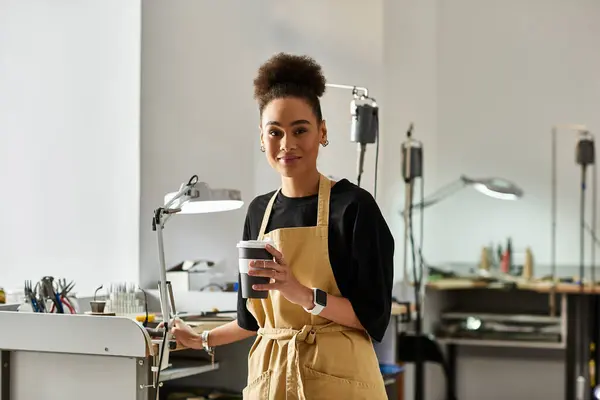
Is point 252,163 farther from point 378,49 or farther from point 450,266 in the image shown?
point 450,266

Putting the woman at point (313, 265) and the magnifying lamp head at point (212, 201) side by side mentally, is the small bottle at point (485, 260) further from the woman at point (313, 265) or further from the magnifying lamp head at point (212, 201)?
the woman at point (313, 265)

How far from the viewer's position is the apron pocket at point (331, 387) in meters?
1.42

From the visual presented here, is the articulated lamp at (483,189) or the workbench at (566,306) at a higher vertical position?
the articulated lamp at (483,189)

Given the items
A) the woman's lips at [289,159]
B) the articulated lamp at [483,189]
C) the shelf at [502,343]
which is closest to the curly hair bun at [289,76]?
the woman's lips at [289,159]

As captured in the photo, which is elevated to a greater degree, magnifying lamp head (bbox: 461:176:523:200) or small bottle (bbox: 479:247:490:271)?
magnifying lamp head (bbox: 461:176:523:200)

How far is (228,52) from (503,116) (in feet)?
5.22

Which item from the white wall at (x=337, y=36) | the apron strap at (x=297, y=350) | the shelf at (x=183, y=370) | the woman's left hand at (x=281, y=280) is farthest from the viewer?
the white wall at (x=337, y=36)

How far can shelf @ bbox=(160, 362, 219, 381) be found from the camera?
7.83ft

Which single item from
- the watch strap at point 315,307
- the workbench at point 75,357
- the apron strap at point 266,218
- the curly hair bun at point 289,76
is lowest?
the workbench at point 75,357

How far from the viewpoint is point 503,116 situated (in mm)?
4496

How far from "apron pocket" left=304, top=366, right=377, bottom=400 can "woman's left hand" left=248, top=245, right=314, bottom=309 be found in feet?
0.46

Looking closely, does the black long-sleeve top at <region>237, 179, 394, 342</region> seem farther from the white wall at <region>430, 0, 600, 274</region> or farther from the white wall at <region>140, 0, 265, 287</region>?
the white wall at <region>430, 0, 600, 274</region>

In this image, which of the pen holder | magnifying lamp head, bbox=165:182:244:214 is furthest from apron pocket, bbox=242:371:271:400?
the pen holder

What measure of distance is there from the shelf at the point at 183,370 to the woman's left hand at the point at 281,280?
1085 mm
